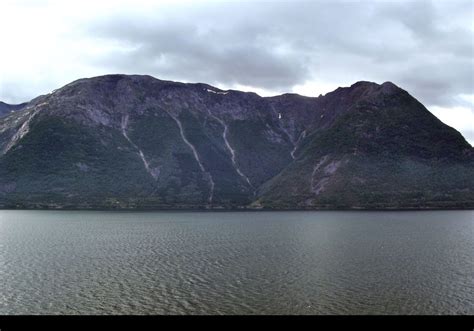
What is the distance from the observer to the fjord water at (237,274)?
5128 cm

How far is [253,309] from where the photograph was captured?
49.5 metres

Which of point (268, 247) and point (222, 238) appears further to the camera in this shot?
point (222, 238)

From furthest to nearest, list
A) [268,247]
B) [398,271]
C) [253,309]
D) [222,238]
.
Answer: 1. [222,238]
2. [268,247]
3. [398,271]
4. [253,309]

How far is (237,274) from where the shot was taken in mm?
70625

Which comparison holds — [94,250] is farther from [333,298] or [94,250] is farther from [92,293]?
[333,298]

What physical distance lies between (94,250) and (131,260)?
19.6 metres

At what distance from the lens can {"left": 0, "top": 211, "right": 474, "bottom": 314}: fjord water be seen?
51.3m

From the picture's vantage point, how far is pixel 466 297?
180 feet
